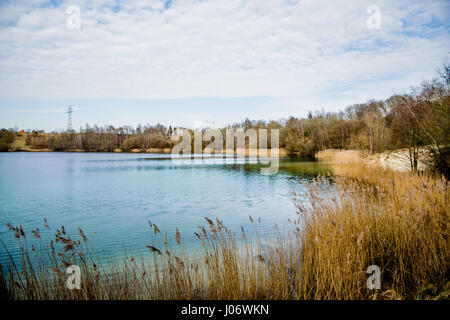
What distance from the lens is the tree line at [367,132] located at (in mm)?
10273

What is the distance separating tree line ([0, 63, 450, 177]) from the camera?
404 inches

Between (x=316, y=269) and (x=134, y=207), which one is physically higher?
(x=316, y=269)

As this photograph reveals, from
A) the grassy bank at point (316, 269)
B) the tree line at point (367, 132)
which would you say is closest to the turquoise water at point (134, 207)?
the grassy bank at point (316, 269)

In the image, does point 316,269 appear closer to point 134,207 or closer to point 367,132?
point 134,207

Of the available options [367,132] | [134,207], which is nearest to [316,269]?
[134,207]

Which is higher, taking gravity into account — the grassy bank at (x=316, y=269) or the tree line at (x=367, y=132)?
the tree line at (x=367, y=132)

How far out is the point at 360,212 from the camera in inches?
191

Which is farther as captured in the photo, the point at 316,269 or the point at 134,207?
the point at 134,207

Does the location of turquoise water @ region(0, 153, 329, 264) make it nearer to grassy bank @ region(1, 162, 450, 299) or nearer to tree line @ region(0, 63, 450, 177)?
grassy bank @ region(1, 162, 450, 299)

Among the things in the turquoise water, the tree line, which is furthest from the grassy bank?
the tree line

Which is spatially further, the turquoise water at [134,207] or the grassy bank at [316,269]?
the turquoise water at [134,207]

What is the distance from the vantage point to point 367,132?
30.5m

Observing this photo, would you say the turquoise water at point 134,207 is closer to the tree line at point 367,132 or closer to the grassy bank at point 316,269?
the grassy bank at point 316,269

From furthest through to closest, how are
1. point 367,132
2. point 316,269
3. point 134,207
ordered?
1. point 367,132
2. point 134,207
3. point 316,269
